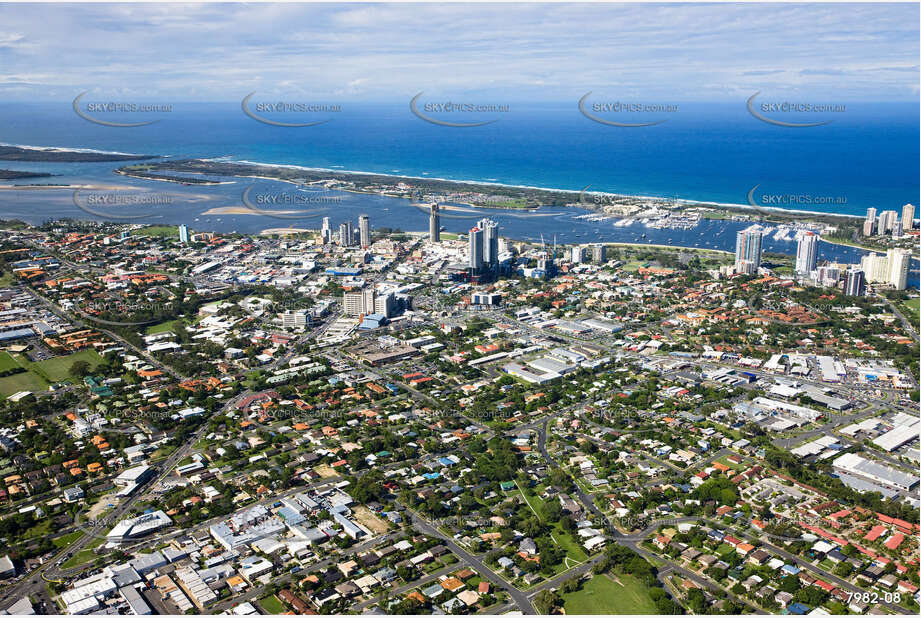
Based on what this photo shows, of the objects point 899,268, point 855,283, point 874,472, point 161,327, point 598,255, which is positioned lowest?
point 874,472

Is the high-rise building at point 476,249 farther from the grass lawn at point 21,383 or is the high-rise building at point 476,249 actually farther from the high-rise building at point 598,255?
the grass lawn at point 21,383

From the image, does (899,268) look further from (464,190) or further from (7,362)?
(7,362)

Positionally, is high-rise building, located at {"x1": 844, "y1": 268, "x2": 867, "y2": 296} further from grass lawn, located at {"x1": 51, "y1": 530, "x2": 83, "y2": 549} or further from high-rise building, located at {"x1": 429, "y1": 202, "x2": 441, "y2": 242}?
grass lawn, located at {"x1": 51, "y1": 530, "x2": 83, "y2": 549}

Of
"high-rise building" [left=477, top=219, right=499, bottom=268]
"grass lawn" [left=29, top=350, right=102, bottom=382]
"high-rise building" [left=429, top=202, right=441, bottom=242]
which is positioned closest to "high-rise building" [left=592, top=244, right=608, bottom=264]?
"high-rise building" [left=477, top=219, right=499, bottom=268]

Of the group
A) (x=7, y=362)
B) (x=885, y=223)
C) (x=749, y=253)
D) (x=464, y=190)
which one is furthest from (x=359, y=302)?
(x=464, y=190)

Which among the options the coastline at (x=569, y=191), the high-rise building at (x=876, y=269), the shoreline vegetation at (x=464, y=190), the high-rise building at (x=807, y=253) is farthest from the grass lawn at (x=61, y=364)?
the coastline at (x=569, y=191)

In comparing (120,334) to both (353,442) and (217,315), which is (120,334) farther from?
(353,442)

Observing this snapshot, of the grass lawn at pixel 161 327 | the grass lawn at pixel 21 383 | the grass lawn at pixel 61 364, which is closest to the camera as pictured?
the grass lawn at pixel 21 383
